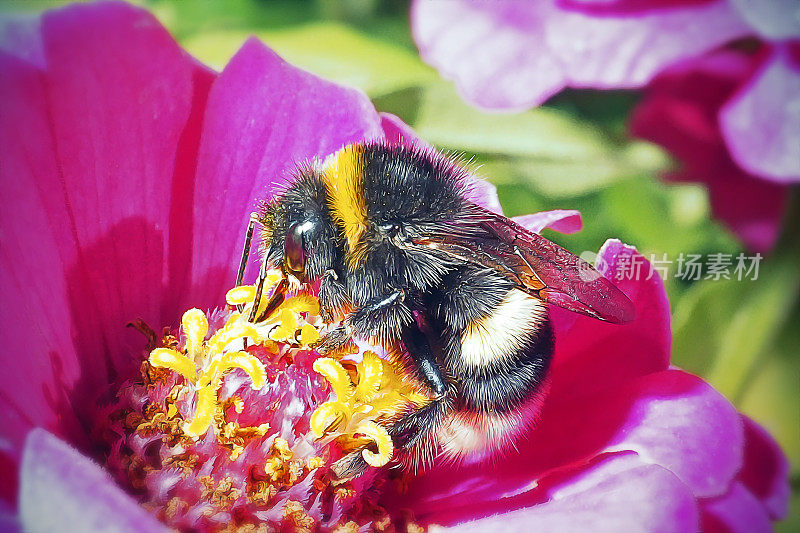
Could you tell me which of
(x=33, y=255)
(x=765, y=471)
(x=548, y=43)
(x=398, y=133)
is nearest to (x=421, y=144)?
(x=398, y=133)

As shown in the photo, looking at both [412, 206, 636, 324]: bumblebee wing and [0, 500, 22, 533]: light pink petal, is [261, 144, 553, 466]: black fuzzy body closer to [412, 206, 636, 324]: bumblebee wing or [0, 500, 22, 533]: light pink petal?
[412, 206, 636, 324]: bumblebee wing

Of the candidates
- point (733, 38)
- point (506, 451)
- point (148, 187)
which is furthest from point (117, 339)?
point (733, 38)

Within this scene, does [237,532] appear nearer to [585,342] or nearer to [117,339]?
[117,339]

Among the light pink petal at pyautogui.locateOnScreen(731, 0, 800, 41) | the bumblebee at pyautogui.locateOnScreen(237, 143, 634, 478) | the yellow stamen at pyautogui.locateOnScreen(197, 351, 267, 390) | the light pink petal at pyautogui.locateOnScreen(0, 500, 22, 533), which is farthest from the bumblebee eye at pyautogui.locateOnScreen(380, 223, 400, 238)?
the light pink petal at pyautogui.locateOnScreen(731, 0, 800, 41)

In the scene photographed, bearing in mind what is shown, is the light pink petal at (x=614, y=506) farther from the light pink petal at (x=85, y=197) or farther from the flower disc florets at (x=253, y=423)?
the light pink petal at (x=85, y=197)

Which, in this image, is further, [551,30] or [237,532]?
[551,30]

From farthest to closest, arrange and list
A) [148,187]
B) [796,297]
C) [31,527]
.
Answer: [796,297] < [148,187] < [31,527]

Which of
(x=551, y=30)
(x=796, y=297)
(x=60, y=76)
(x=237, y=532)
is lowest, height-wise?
(x=796, y=297)
